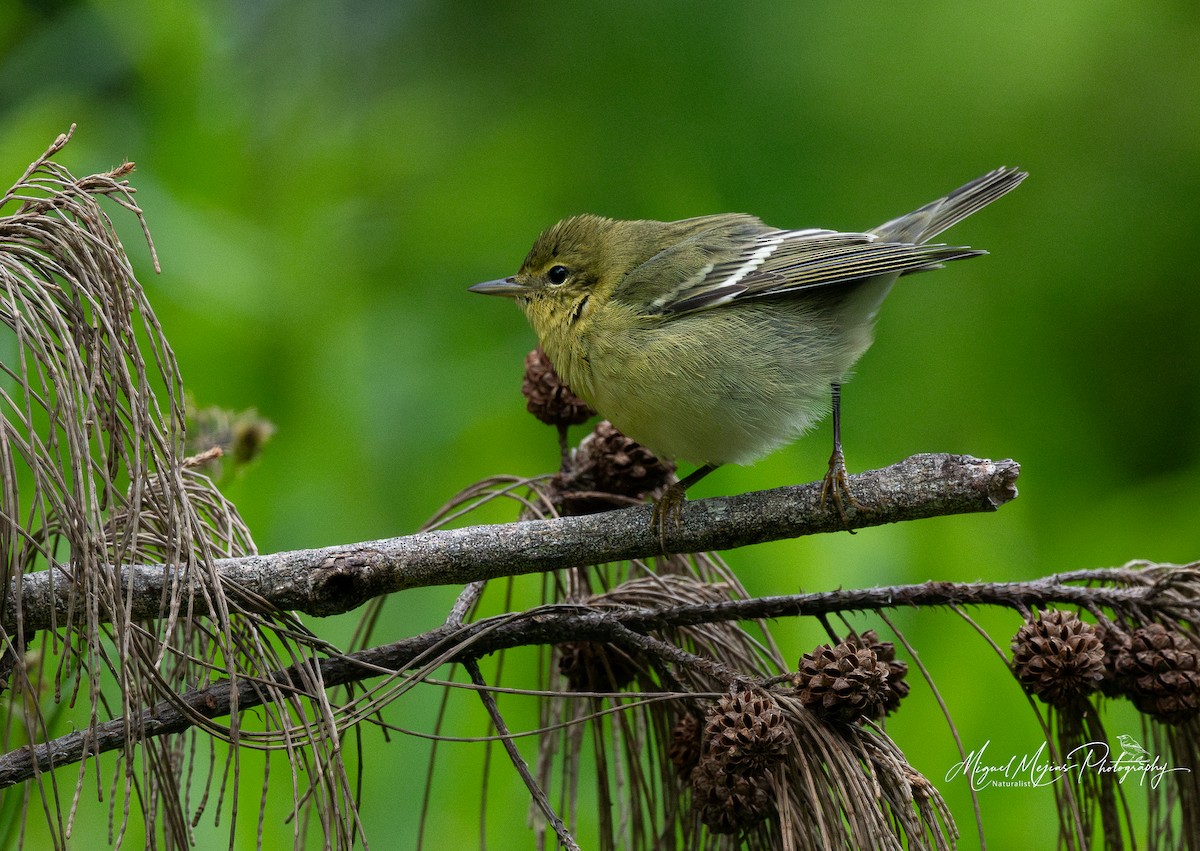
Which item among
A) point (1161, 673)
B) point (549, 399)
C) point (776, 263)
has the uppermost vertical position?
point (776, 263)

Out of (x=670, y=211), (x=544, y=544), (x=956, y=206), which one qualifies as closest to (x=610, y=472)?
(x=544, y=544)

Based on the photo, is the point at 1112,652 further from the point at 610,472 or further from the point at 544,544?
the point at 610,472

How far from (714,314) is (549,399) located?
56 cm

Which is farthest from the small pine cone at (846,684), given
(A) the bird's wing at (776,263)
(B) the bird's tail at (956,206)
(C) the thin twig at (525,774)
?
(B) the bird's tail at (956,206)

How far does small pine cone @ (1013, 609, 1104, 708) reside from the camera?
1.49m

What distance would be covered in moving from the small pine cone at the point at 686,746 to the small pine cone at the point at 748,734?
0.61 ft

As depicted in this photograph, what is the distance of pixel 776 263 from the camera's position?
2719mm

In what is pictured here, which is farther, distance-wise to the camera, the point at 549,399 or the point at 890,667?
the point at 549,399

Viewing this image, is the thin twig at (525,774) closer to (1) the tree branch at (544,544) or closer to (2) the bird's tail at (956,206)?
(1) the tree branch at (544,544)

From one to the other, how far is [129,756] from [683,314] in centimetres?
176

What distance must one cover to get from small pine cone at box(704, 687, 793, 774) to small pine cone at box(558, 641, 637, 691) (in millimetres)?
414

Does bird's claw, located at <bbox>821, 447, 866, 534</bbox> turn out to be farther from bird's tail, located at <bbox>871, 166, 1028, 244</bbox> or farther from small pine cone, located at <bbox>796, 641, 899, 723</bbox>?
bird's tail, located at <bbox>871, 166, 1028, 244</bbox>

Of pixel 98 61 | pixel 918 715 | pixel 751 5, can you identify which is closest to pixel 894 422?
pixel 918 715

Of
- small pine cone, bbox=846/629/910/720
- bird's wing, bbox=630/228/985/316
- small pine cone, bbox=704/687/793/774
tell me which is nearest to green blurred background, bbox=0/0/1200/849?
bird's wing, bbox=630/228/985/316
